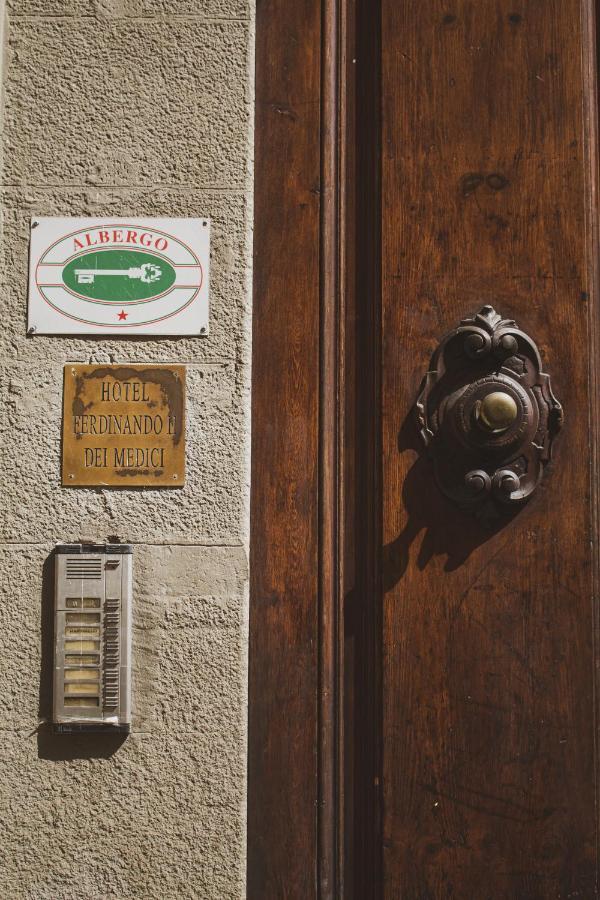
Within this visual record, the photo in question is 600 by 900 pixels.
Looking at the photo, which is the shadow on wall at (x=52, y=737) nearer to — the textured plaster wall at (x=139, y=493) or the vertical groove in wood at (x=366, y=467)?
the textured plaster wall at (x=139, y=493)

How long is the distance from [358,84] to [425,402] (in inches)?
24.5

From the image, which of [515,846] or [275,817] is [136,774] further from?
[515,846]

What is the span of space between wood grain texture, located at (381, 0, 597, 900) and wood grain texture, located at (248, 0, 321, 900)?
0.14 meters

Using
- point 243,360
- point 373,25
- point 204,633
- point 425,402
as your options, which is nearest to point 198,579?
point 204,633

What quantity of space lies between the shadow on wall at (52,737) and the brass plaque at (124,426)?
0.24 metres

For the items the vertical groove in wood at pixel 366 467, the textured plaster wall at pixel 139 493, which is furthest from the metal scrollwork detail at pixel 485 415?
the textured plaster wall at pixel 139 493

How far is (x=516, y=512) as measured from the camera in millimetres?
1246

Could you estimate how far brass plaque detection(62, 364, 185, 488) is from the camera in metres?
1.20

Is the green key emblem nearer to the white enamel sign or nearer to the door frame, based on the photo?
the white enamel sign

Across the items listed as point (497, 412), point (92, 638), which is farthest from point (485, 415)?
point (92, 638)

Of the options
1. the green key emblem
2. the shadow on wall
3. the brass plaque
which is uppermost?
the green key emblem

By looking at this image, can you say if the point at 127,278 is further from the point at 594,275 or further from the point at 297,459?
the point at 594,275

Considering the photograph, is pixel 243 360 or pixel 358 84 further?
pixel 358 84

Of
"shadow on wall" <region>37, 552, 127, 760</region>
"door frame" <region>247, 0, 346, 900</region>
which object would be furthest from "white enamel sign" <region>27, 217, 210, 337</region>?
"shadow on wall" <region>37, 552, 127, 760</region>
